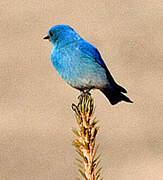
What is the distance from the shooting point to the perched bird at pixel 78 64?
A: 2873 millimetres

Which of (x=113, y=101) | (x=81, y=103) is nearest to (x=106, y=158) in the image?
(x=113, y=101)

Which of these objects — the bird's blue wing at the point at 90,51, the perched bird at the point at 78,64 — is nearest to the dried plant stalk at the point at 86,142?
the perched bird at the point at 78,64

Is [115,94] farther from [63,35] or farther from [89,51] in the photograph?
[63,35]

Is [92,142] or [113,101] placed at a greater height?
[113,101]

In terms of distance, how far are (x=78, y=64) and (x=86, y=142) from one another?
117cm

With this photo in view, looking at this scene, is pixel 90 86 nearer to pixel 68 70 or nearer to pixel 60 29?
pixel 68 70

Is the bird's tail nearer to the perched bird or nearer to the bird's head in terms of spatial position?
the perched bird

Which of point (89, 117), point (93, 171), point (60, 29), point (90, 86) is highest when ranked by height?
point (60, 29)

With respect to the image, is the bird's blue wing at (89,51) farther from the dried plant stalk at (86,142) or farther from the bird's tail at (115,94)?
the dried plant stalk at (86,142)

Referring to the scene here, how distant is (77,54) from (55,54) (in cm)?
15

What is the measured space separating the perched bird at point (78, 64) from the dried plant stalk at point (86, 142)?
0.87 m

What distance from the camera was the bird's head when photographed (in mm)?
3045

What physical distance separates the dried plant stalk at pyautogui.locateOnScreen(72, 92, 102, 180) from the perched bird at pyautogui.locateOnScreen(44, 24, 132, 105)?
87cm

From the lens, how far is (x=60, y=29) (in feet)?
10.2
